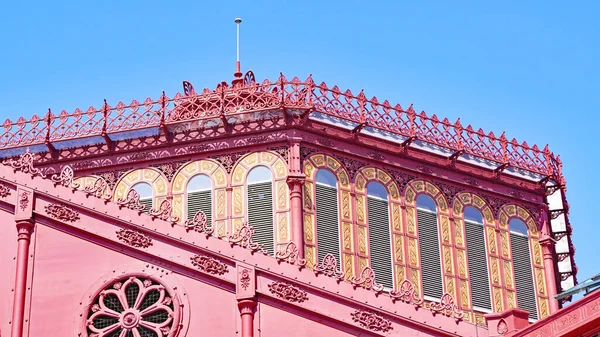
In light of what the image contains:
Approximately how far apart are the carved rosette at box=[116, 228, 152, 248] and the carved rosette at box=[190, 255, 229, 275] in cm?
108

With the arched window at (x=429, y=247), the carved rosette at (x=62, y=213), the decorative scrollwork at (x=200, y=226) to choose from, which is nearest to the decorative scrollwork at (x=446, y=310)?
the decorative scrollwork at (x=200, y=226)

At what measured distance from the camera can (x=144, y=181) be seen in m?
36.7

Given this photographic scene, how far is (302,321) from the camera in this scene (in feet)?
81.6

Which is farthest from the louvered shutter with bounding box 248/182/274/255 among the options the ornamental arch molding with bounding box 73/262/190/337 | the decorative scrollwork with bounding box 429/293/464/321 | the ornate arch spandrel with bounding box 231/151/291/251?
the decorative scrollwork with bounding box 429/293/464/321

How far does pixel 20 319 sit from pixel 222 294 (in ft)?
12.7

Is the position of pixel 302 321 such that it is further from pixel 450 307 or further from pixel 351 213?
pixel 351 213

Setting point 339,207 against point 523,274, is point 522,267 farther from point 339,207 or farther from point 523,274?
point 339,207

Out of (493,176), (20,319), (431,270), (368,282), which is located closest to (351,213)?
(431,270)

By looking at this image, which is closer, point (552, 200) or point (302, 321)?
point (302, 321)

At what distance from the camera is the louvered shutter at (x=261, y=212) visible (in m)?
35.0

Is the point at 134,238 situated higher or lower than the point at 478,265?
lower

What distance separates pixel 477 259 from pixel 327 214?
4.72 meters

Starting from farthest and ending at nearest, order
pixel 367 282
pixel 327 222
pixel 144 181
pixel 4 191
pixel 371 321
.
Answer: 1. pixel 144 181
2. pixel 327 222
3. pixel 4 191
4. pixel 367 282
5. pixel 371 321

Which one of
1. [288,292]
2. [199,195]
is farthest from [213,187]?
[288,292]
